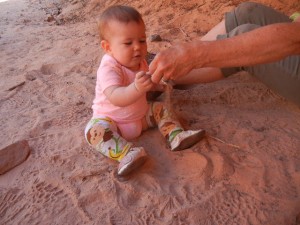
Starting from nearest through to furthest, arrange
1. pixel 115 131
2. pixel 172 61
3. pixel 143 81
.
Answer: pixel 172 61
pixel 143 81
pixel 115 131

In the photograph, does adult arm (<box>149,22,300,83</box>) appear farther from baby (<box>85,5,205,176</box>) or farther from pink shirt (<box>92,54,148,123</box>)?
pink shirt (<box>92,54,148,123</box>)

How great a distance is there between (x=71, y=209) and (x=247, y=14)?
1.96 metres

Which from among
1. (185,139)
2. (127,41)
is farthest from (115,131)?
(127,41)

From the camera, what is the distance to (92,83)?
3.03m

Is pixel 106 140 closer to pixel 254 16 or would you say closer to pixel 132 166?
pixel 132 166

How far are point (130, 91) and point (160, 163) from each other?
0.47m

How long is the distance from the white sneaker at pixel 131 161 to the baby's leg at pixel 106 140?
87mm

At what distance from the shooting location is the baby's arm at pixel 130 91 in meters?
1.77

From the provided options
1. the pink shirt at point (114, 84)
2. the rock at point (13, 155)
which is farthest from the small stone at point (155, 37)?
the rock at point (13, 155)

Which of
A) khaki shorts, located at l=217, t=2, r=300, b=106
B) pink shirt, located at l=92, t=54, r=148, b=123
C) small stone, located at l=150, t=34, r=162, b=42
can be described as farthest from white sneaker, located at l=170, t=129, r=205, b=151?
small stone, located at l=150, t=34, r=162, b=42

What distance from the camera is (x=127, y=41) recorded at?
1.98 metres

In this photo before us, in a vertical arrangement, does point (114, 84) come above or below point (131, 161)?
above

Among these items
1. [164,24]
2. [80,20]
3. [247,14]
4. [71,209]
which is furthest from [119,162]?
[80,20]

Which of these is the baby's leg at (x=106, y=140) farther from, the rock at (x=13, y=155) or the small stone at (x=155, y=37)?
the small stone at (x=155, y=37)
